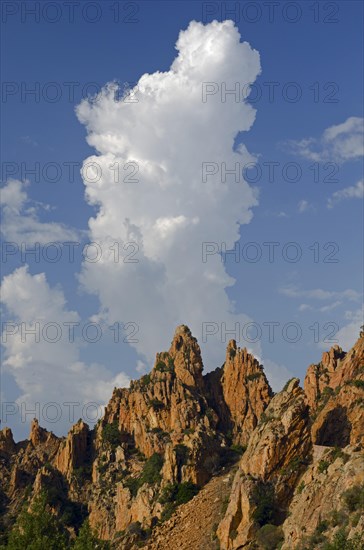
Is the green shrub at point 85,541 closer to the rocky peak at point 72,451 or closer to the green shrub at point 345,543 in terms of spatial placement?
the green shrub at point 345,543

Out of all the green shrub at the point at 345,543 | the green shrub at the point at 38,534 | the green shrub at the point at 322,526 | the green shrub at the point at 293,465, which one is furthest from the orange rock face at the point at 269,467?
the green shrub at the point at 38,534

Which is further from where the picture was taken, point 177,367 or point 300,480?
point 177,367

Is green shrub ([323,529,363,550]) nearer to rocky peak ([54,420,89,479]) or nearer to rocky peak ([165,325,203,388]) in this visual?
rocky peak ([165,325,203,388])

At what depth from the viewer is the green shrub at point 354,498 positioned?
67.4 metres

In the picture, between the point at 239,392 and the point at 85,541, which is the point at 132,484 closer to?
the point at 239,392

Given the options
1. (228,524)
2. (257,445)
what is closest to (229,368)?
(257,445)

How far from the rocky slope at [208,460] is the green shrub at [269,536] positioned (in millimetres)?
163

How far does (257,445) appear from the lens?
3565 inches

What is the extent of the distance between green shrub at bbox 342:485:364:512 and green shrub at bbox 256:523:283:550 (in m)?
10.7

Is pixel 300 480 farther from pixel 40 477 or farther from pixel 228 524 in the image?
pixel 40 477

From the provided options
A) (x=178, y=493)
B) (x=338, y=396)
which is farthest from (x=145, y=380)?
(x=338, y=396)

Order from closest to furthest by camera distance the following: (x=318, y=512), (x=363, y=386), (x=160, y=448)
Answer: (x=318, y=512)
(x=363, y=386)
(x=160, y=448)

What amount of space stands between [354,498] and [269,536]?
12.7 meters

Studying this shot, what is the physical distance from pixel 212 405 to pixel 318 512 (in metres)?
67.4
